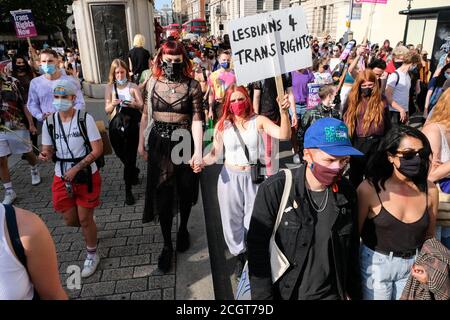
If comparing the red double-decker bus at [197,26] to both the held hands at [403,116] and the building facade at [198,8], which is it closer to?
the held hands at [403,116]

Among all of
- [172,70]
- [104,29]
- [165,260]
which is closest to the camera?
[172,70]

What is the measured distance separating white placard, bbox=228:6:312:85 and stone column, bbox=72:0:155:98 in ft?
22.8

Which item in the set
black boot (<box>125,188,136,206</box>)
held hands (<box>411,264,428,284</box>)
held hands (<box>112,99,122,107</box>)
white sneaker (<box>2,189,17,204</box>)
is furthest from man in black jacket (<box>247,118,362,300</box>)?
white sneaker (<box>2,189,17,204</box>)

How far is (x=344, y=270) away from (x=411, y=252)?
0.46 metres

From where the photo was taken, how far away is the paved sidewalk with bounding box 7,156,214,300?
3213 millimetres

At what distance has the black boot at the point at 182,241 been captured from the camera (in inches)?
150

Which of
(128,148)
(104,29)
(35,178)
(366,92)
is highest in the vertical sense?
(104,29)

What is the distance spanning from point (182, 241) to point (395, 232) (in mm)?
2330

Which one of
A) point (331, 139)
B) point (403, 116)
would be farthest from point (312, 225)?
point (403, 116)

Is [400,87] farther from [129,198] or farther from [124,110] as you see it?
[129,198]

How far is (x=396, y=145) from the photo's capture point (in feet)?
6.97

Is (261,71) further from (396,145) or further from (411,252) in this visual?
(411,252)

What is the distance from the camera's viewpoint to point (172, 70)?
3.32 m
